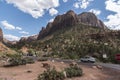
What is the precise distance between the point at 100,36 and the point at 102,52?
138 ft

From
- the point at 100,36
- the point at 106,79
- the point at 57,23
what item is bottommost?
the point at 106,79

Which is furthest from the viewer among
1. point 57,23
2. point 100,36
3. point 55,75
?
point 57,23

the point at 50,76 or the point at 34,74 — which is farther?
the point at 34,74

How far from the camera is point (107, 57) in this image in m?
54.7

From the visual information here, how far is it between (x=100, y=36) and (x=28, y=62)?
7494 centimetres

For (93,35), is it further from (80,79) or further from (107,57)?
(80,79)

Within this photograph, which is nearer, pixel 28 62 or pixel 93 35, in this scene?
pixel 28 62

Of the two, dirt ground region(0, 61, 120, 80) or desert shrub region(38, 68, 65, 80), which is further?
dirt ground region(0, 61, 120, 80)

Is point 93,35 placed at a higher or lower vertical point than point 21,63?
higher

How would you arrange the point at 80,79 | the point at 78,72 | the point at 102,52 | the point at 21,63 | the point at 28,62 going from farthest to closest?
1. the point at 102,52
2. the point at 28,62
3. the point at 21,63
4. the point at 78,72
5. the point at 80,79

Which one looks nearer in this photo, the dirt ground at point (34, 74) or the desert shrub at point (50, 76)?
the desert shrub at point (50, 76)

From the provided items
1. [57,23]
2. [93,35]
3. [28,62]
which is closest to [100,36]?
[93,35]

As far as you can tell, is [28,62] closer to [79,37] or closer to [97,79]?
[97,79]

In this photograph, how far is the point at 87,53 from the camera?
64812mm
